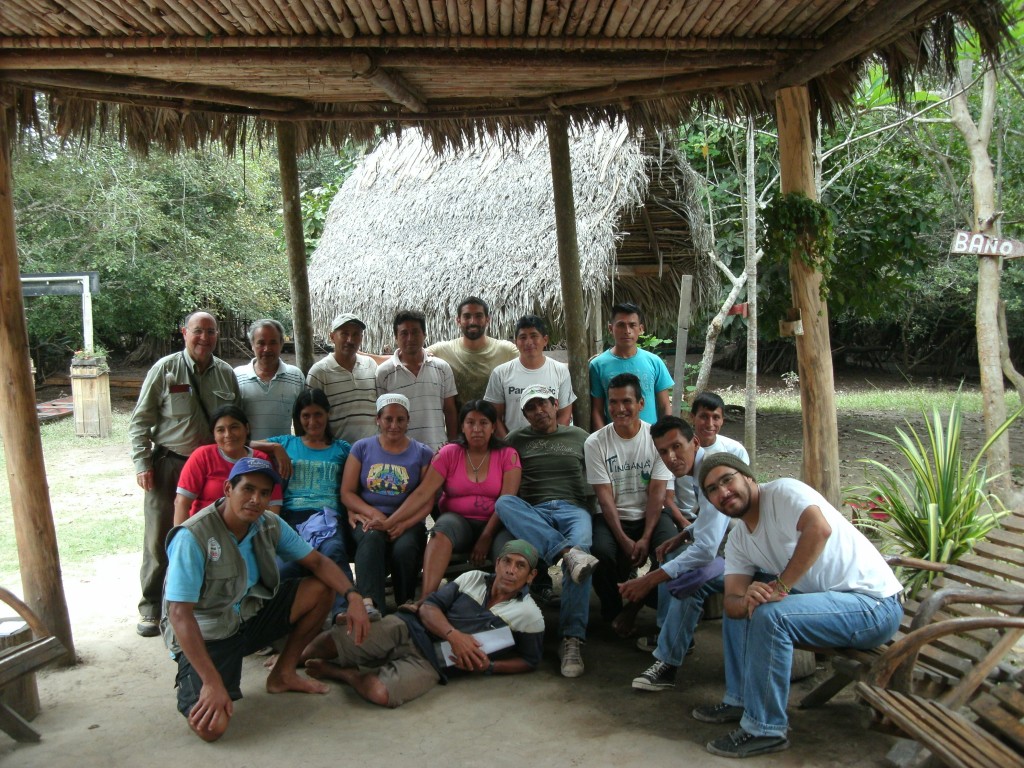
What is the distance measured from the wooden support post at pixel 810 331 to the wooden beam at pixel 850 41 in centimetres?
16

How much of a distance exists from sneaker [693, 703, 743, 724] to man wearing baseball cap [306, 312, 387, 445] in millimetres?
2576

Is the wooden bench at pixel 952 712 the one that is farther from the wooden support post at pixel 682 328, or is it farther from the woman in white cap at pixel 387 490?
the wooden support post at pixel 682 328

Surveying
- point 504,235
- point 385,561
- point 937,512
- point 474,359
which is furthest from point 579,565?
point 504,235

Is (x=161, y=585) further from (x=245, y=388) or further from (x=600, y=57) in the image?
(x=600, y=57)

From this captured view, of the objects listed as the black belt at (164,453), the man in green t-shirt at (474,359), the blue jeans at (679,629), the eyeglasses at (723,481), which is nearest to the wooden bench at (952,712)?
the eyeglasses at (723,481)

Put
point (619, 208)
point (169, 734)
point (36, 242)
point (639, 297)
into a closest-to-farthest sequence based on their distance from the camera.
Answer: point (169, 734) < point (619, 208) < point (639, 297) < point (36, 242)

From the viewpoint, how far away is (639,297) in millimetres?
9867

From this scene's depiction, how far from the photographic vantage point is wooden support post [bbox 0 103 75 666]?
13.4ft

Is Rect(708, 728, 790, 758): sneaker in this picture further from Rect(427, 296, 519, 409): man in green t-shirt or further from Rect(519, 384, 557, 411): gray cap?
Rect(427, 296, 519, 409): man in green t-shirt

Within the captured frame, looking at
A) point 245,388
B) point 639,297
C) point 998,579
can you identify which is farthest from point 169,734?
point 639,297

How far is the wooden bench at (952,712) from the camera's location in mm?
Result: 2652

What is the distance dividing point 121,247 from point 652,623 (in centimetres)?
1262

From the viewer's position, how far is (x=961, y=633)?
131 inches

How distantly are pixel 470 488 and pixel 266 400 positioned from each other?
4.48ft
